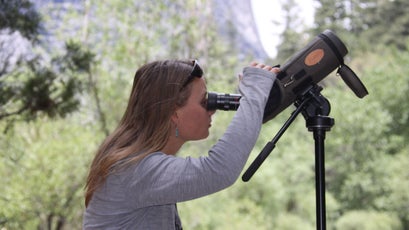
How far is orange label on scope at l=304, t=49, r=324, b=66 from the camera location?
0.78 m

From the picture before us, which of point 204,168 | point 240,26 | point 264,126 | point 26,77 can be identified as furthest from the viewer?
point 240,26

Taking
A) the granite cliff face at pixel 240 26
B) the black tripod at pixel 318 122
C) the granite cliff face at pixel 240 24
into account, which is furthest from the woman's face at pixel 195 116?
the granite cliff face at pixel 240 24

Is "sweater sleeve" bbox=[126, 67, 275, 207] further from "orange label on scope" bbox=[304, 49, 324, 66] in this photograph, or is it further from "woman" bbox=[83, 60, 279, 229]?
"orange label on scope" bbox=[304, 49, 324, 66]

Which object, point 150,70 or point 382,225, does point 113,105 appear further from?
point 150,70

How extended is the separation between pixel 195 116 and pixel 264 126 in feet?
17.7

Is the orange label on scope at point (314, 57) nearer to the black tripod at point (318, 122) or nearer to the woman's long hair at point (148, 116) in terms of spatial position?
the black tripod at point (318, 122)

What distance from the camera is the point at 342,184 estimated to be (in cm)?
629

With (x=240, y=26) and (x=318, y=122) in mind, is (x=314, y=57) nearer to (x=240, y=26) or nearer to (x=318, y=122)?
(x=318, y=122)

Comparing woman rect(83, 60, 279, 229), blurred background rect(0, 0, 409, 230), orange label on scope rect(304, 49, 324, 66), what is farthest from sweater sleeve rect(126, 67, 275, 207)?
blurred background rect(0, 0, 409, 230)

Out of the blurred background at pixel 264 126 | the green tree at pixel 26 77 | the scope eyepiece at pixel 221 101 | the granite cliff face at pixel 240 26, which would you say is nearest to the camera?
the scope eyepiece at pixel 221 101

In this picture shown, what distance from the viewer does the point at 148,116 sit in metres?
0.71

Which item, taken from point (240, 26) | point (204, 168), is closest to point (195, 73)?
point (204, 168)

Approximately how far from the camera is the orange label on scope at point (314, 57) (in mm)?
777

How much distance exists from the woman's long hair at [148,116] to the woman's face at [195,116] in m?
0.01
